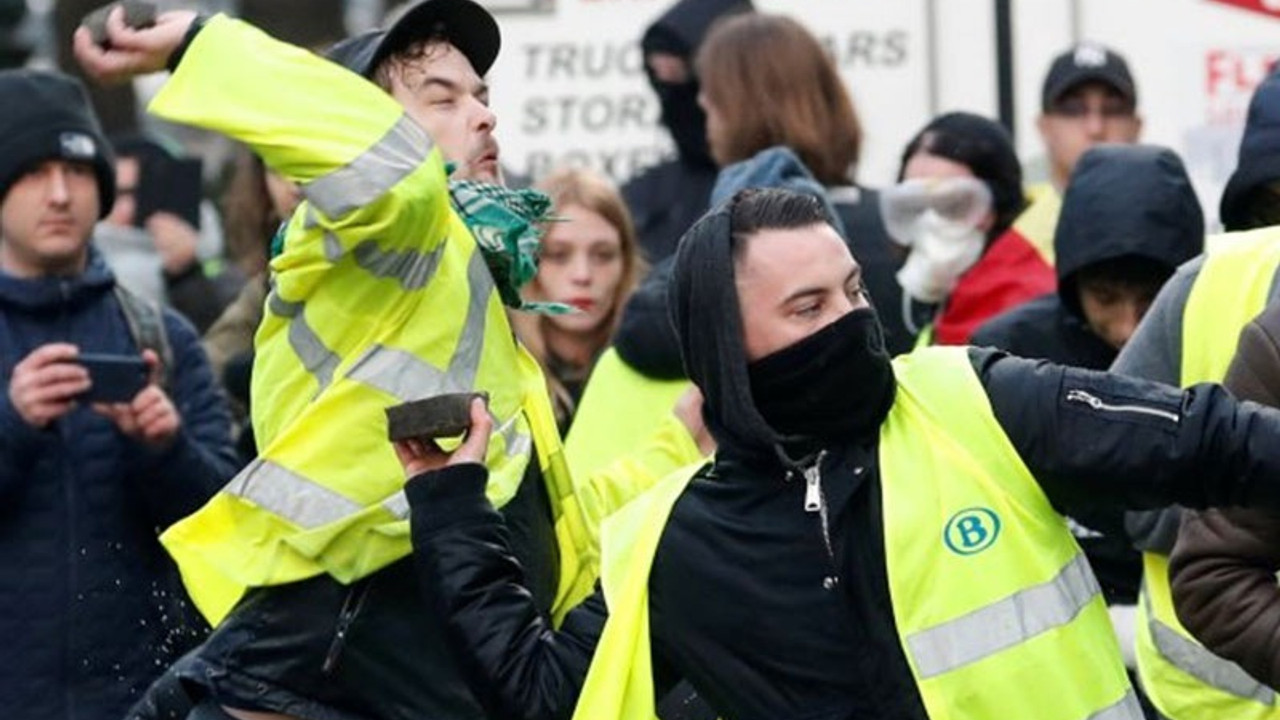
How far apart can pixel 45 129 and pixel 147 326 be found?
0.51 m

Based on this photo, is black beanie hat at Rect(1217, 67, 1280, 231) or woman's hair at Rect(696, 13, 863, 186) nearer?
black beanie hat at Rect(1217, 67, 1280, 231)

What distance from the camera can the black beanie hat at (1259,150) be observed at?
6.73m

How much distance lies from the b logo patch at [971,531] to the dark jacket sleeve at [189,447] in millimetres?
3446

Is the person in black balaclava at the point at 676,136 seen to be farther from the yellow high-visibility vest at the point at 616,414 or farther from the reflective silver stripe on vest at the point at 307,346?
the reflective silver stripe on vest at the point at 307,346

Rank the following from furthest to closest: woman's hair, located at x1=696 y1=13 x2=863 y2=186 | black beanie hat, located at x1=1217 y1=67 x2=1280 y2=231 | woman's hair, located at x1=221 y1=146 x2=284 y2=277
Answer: woman's hair, located at x1=221 y1=146 x2=284 y2=277
woman's hair, located at x1=696 y1=13 x2=863 y2=186
black beanie hat, located at x1=1217 y1=67 x2=1280 y2=231

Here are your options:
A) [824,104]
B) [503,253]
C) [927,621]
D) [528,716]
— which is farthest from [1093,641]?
[824,104]

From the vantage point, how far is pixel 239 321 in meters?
10.4

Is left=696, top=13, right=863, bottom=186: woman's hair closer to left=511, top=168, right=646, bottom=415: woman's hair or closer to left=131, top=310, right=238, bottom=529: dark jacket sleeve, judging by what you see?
left=511, top=168, right=646, bottom=415: woman's hair

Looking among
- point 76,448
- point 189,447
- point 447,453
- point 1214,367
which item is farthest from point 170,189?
point 447,453

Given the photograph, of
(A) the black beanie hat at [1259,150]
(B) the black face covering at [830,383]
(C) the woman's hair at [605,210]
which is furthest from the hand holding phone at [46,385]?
(B) the black face covering at [830,383]

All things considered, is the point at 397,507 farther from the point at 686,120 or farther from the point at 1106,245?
the point at 686,120

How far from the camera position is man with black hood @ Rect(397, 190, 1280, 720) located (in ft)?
17.5

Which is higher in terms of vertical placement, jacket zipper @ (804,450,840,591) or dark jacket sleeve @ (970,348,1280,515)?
dark jacket sleeve @ (970,348,1280,515)

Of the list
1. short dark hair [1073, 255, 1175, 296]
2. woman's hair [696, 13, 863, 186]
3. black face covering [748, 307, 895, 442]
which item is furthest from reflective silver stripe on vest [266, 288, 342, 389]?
woman's hair [696, 13, 863, 186]
